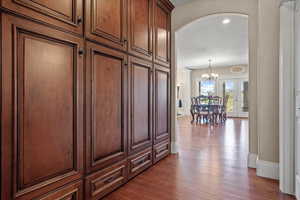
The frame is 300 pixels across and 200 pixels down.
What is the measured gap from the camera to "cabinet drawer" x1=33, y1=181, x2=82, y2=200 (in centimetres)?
117

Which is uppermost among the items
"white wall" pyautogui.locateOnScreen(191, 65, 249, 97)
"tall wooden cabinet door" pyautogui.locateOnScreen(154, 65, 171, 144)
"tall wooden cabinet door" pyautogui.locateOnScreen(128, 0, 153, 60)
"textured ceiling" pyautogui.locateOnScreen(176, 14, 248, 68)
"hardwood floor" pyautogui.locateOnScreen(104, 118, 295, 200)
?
"textured ceiling" pyautogui.locateOnScreen(176, 14, 248, 68)

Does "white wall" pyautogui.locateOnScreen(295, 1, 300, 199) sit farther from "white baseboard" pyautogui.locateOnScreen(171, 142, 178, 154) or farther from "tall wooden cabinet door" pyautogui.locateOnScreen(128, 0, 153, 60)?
"white baseboard" pyautogui.locateOnScreen(171, 142, 178, 154)

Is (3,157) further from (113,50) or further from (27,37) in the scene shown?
(113,50)

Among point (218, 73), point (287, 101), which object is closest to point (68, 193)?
point (287, 101)

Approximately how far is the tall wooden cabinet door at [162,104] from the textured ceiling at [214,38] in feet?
3.20

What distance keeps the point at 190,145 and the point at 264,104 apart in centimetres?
174

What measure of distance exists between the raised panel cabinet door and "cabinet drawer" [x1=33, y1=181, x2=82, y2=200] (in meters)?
1.15

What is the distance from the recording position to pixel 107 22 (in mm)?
1634

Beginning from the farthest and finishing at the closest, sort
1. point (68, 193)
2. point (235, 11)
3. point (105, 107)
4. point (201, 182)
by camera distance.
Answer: point (235, 11)
point (201, 182)
point (105, 107)
point (68, 193)

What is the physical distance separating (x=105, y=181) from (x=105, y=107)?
2.27 feet

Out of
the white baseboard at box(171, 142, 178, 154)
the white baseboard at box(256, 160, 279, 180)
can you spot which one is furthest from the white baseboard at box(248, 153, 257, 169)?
the white baseboard at box(171, 142, 178, 154)

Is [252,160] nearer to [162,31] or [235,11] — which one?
[235,11]

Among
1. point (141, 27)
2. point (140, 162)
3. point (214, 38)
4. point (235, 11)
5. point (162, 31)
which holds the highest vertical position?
point (214, 38)

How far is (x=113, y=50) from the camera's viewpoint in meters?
1.70
